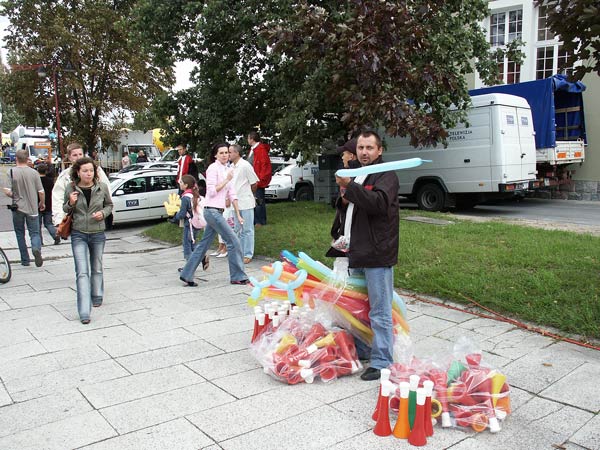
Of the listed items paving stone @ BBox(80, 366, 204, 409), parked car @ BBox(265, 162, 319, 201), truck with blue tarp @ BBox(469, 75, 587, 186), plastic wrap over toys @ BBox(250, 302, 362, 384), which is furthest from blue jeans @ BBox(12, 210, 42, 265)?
truck with blue tarp @ BBox(469, 75, 587, 186)

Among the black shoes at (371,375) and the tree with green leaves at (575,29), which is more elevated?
the tree with green leaves at (575,29)

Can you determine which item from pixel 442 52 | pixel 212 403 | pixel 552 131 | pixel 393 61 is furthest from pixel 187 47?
pixel 212 403

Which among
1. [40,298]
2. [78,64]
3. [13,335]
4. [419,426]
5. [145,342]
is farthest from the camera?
[78,64]

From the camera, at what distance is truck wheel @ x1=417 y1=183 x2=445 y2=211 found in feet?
45.6

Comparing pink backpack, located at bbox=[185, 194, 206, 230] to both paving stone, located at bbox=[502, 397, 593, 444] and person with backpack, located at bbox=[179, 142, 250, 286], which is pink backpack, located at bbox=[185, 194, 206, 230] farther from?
paving stone, located at bbox=[502, 397, 593, 444]

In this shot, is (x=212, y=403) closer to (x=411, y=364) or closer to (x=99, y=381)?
(x=99, y=381)

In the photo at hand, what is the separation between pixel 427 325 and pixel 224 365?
2.12 metres

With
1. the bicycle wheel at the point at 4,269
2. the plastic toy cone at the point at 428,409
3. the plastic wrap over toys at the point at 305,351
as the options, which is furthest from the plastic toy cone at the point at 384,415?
the bicycle wheel at the point at 4,269

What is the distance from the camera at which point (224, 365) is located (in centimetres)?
421

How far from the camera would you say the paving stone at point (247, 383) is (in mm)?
3707

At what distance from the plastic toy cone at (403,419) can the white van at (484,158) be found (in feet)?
33.3

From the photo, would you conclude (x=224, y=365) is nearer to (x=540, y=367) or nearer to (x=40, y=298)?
(x=540, y=367)

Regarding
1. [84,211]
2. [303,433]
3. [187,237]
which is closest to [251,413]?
[303,433]

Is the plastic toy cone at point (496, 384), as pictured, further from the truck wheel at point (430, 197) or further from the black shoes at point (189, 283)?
the truck wheel at point (430, 197)
